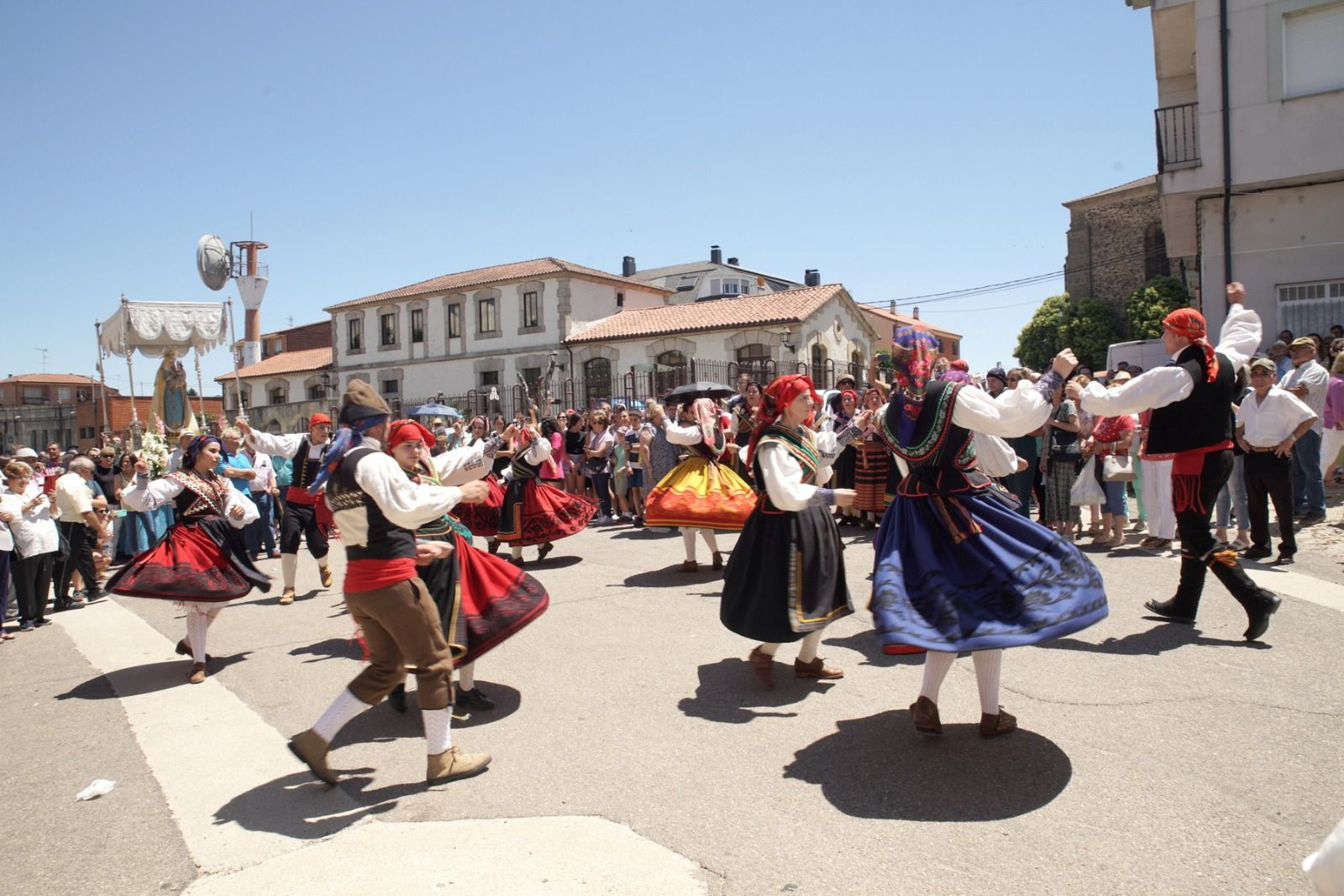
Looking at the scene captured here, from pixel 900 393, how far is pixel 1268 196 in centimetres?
1396

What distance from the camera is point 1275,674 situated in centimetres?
493

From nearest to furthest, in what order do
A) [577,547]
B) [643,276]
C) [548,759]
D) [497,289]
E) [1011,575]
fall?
[1011,575] < [548,759] < [577,547] < [497,289] < [643,276]

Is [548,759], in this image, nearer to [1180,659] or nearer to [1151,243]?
[1180,659]

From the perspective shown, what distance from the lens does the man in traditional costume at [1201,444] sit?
5.50 meters

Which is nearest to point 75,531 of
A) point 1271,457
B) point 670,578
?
point 670,578

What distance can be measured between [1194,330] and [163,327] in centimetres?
1898

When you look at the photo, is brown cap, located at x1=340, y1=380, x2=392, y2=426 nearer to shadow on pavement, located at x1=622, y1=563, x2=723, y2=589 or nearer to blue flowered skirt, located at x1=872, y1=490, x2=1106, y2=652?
blue flowered skirt, located at x1=872, y1=490, x2=1106, y2=652

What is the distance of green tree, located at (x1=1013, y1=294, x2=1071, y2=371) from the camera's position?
134 feet

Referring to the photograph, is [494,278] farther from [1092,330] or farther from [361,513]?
[361,513]

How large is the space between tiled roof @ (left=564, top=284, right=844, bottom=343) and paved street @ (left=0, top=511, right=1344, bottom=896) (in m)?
26.5

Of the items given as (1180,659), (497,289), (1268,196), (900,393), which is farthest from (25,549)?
(497,289)

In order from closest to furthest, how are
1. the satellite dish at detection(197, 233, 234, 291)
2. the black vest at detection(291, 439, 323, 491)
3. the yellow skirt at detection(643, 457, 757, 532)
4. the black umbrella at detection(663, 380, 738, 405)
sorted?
1. the yellow skirt at detection(643, 457, 757, 532)
2. the black vest at detection(291, 439, 323, 491)
3. the black umbrella at detection(663, 380, 738, 405)
4. the satellite dish at detection(197, 233, 234, 291)

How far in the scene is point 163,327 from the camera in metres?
18.8

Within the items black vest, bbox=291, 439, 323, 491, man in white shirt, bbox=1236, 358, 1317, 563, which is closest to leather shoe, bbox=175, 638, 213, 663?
black vest, bbox=291, 439, 323, 491
